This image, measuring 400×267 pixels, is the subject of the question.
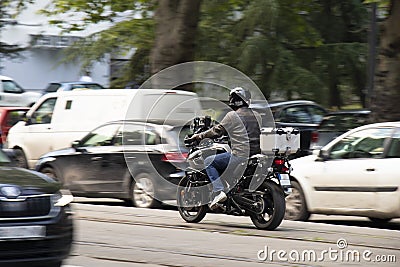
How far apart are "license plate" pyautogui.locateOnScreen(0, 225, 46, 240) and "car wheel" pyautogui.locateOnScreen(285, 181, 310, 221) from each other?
6.49 meters

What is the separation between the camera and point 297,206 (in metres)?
13.8

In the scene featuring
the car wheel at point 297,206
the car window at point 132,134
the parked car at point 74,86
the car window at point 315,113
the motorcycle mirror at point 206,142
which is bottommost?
the parked car at point 74,86

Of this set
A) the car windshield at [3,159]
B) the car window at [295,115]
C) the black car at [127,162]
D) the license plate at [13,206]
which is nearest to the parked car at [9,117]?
the black car at [127,162]

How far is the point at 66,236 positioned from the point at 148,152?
677 cm

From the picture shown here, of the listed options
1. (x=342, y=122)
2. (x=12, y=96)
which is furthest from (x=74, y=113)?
(x=12, y=96)

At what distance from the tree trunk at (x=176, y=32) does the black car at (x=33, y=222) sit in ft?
37.2

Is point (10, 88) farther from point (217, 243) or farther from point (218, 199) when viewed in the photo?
point (217, 243)

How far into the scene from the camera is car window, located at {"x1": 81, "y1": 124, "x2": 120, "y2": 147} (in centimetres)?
1567

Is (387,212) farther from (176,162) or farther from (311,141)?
(311,141)

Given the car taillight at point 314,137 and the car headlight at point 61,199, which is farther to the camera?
the car taillight at point 314,137

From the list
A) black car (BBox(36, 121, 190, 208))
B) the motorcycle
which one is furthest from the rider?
black car (BBox(36, 121, 190, 208))

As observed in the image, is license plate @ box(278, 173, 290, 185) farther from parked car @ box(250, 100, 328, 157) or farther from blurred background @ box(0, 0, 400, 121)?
blurred background @ box(0, 0, 400, 121)

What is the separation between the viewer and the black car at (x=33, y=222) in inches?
304

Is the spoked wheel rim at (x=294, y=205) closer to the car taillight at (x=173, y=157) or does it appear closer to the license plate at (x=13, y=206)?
the car taillight at (x=173, y=157)
